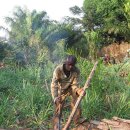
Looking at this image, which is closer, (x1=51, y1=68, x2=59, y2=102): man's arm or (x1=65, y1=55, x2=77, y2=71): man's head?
(x1=65, y1=55, x2=77, y2=71): man's head

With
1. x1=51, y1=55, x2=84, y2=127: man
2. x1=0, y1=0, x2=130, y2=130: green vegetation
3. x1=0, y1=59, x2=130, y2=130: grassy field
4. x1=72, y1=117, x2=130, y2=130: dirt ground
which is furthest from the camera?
x1=0, y1=0, x2=130, y2=130: green vegetation

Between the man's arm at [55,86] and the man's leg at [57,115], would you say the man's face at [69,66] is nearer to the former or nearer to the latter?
the man's arm at [55,86]

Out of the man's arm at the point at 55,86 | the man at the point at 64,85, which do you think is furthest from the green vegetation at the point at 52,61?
the man's arm at the point at 55,86

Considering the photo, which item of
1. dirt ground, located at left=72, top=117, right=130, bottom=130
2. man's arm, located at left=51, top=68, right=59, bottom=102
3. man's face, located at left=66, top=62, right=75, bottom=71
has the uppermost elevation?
man's face, located at left=66, top=62, right=75, bottom=71

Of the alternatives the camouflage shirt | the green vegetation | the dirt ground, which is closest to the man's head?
the camouflage shirt

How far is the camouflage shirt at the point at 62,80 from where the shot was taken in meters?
6.44

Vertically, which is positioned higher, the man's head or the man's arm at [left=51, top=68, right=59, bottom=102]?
the man's head

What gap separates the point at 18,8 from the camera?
22.7 meters

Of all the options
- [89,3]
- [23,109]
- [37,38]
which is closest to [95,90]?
[23,109]

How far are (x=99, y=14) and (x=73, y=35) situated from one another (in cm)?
251

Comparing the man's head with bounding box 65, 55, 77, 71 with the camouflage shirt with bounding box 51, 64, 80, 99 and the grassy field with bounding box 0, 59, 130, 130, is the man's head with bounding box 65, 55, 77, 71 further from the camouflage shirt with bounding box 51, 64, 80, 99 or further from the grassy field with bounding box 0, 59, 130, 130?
the grassy field with bounding box 0, 59, 130, 130

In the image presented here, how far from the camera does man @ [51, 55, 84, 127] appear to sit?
21.1 ft

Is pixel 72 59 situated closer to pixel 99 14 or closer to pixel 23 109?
pixel 23 109

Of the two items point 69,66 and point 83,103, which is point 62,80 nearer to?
point 69,66
